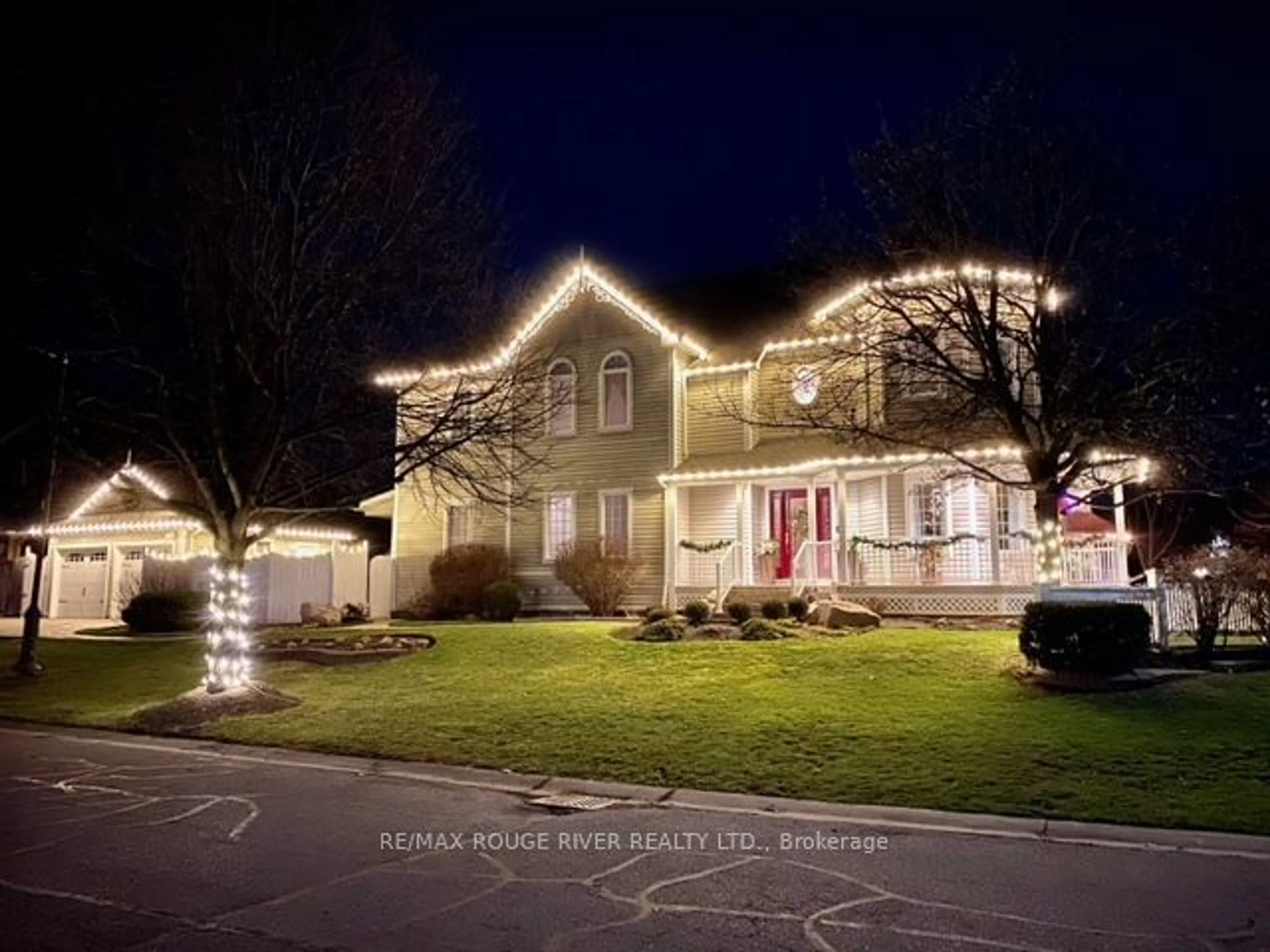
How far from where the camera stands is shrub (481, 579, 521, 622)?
23.5m

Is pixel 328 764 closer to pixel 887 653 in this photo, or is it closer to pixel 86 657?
pixel 887 653

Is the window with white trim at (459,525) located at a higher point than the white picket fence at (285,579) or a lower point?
higher

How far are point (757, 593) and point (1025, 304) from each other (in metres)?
8.15

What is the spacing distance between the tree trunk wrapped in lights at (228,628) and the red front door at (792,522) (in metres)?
12.4

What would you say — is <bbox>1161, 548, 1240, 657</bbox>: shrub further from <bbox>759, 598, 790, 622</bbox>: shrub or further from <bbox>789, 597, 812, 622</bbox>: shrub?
<bbox>759, 598, 790, 622</bbox>: shrub

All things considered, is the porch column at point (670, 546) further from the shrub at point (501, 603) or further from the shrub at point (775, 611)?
the shrub at point (775, 611)

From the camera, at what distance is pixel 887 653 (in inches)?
587

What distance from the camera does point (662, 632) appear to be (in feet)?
57.8

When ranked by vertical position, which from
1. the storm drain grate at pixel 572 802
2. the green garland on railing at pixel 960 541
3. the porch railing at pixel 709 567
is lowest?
the storm drain grate at pixel 572 802

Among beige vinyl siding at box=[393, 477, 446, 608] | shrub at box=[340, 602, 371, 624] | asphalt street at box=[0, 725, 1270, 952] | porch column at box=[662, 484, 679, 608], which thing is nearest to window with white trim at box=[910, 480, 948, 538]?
porch column at box=[662, 484, 679, 608]

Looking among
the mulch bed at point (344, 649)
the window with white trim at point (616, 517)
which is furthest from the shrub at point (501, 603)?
the mulch bed at point (344, 649)

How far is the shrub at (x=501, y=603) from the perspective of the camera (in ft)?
77.1

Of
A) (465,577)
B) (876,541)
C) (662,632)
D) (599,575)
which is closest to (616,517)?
(599,575)

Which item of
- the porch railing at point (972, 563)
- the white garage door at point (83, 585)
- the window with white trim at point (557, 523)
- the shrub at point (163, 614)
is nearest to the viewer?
the porch railing at point (972, 563)
